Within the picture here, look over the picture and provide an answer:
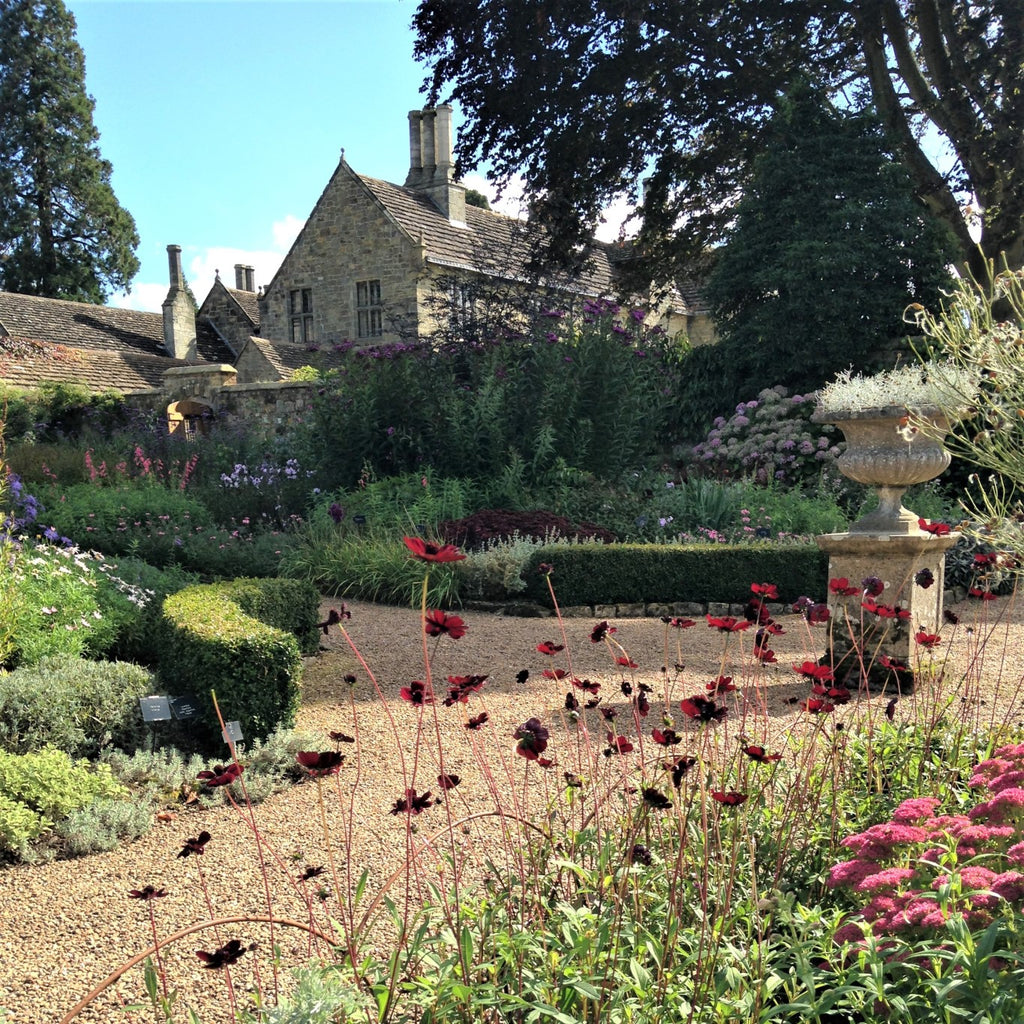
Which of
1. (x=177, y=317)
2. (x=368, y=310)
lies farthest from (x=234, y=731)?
(x=177, y=317)

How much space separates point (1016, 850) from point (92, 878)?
104 inches

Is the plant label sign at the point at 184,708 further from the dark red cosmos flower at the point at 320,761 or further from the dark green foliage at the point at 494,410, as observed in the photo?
the dark green foliage at the point at 494,410

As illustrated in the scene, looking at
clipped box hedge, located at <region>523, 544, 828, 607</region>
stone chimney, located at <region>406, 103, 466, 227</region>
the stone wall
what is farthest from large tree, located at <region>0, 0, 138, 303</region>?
clipped box hedge, located at <region>523, 544, 828, 607</region>

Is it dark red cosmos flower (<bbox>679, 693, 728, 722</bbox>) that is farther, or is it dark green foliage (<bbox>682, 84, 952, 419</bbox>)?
dark green foliage (<bbox>682, 84, 952, 419</bbox>)

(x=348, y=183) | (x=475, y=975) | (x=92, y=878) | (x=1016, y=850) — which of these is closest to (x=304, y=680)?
(x=92, y=878)

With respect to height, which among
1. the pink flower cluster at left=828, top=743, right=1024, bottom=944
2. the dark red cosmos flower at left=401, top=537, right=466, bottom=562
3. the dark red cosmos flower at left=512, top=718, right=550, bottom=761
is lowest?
the pink flower cluster at left=828, top=743, right=1024, bottom=944

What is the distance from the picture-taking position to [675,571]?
26.0ft

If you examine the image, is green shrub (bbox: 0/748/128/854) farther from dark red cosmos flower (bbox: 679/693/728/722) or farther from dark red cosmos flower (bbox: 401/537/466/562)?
dark red cosmos flower (bbox: 679/693/728/722)

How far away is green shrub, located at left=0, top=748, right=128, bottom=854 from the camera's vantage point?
10.5 feet

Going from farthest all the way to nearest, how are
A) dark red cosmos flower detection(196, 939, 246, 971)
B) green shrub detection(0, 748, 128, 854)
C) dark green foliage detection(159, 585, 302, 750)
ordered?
dark green foliage detection(159, 585, 302, 750) → green shrub detection(0, 748, 128, 854) → dark red cosmos flower detection(196, 939, 246, 971)

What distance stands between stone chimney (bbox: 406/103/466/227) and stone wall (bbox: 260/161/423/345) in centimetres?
240

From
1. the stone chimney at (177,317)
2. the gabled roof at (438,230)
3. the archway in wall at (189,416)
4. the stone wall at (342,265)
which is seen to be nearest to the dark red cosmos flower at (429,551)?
the archway in wall at (189,416)

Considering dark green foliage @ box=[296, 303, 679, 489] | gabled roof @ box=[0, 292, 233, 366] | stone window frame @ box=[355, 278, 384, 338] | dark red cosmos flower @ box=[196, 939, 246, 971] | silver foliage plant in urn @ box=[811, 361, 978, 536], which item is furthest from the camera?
gabled roof @ box=[0, 292, 233, 366]

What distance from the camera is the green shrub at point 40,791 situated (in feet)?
10.5
